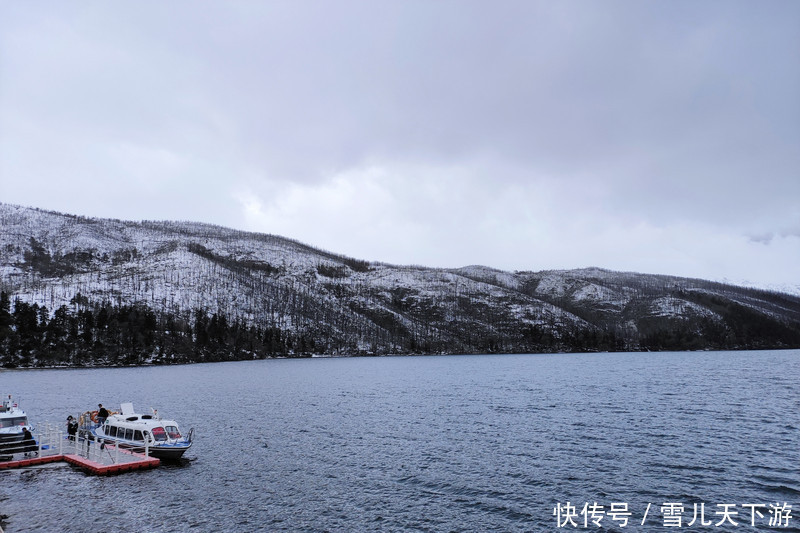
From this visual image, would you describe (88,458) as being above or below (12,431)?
below

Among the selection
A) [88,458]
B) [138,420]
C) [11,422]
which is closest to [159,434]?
[138,420]

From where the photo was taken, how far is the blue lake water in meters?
34.2

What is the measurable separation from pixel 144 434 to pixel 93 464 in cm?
516

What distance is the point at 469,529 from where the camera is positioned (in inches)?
1266

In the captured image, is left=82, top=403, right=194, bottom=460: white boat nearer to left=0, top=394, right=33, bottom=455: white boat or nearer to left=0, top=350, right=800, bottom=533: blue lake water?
left=0, top=350, right=800, bottom=533: blue lake water

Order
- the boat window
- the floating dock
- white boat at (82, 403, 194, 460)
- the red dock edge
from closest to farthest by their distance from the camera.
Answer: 1. the red dock edge
2. the floating dock
3. white boat at (82, 403, 194, 460)
4. the boat window

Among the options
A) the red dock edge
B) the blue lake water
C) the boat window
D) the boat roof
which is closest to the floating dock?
the red dock edge

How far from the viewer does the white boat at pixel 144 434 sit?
1912 inches

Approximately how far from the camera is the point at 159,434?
49906 millimetres

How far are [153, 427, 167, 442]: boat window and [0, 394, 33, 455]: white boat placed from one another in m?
12.0

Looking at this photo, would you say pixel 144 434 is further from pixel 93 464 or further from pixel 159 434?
pixel 93 464

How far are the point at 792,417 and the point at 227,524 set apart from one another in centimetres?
7292

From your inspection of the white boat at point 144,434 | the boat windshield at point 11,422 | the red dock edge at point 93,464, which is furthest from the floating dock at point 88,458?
the boat windshield at point 11,422

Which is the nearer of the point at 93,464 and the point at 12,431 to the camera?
the point at 93,464
